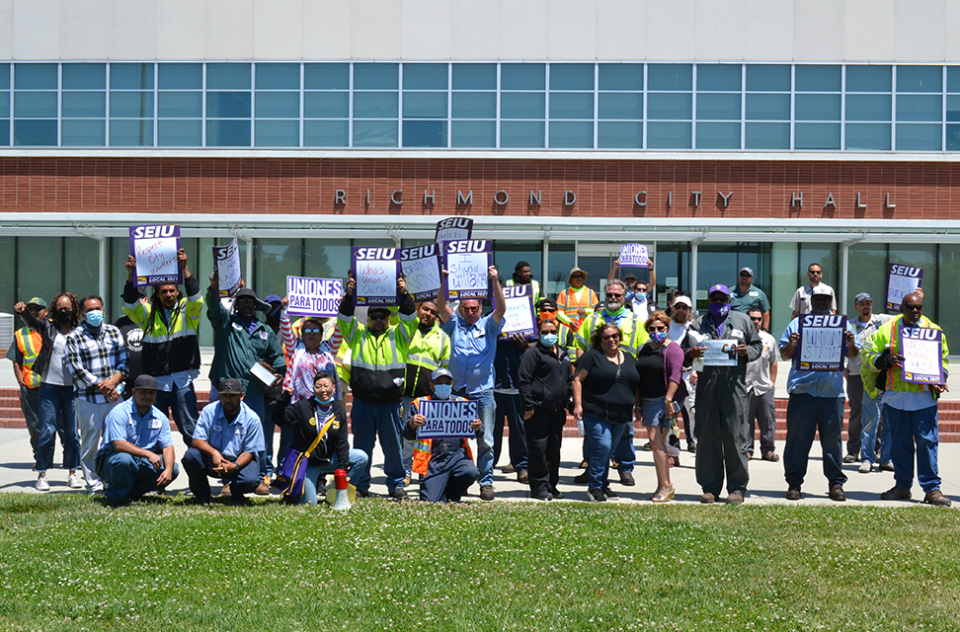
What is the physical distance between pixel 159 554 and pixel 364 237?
1796 cm

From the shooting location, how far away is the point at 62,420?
10758 mm

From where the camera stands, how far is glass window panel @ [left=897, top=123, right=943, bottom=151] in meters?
24.9

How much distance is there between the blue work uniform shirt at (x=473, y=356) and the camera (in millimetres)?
9797

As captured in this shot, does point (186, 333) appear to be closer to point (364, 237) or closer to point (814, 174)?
point (364, 237)

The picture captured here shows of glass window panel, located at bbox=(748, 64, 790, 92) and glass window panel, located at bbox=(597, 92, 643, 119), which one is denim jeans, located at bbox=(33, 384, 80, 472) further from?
glass window panel, located at bbox=(748, 64, 790, 92)

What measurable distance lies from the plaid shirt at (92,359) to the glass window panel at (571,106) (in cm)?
1699

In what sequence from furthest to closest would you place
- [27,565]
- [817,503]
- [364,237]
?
[364,237] < [817,503] < [27,565]

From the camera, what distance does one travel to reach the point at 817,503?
9.77 m

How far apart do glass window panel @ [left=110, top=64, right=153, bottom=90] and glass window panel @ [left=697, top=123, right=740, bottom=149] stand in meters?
14.5

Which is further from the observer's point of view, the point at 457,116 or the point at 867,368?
the point at 457,116

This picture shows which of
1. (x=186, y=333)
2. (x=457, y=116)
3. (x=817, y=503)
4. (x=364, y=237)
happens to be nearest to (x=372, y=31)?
(x=457, y=116)

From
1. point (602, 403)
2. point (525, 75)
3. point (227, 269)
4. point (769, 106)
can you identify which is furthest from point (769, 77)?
point (227, 269)

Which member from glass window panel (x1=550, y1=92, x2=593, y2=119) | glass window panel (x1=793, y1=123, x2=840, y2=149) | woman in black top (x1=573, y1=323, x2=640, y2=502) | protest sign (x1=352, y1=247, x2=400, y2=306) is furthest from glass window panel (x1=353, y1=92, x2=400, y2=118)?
woman in black top (x1=573, y1=323, x2=640, y2=502)

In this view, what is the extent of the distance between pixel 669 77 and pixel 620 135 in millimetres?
1950
